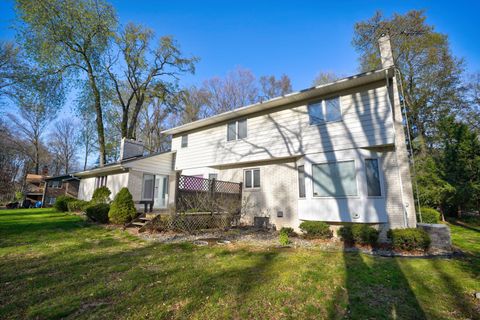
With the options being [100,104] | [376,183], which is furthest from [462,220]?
[100,104]

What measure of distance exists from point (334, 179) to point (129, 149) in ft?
46.8

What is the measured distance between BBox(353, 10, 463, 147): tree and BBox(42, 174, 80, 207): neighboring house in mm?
30768

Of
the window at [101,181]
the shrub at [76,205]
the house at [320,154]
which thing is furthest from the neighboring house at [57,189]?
the house at [320,154]

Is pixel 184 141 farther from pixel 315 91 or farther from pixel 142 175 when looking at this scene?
pixel 315 91

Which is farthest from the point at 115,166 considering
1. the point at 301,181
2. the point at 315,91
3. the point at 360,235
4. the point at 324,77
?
the point at 324,77

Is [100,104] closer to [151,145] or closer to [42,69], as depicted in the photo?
[42,69]

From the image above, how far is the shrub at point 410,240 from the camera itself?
621cm

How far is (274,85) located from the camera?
24703 millimetres

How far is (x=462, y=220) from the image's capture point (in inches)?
562

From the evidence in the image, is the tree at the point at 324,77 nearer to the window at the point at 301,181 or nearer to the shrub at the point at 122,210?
the window at the point at 301,181

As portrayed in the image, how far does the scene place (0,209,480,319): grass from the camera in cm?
317

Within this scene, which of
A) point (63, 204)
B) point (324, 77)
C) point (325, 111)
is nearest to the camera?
point (325, 111)

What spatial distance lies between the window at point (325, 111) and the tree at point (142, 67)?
16.7m

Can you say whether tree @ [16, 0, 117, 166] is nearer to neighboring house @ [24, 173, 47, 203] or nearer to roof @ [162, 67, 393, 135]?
roof @ [162, 67, 393, 135]
